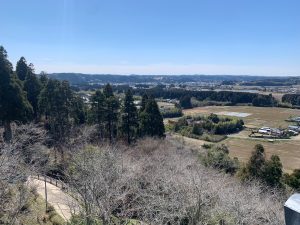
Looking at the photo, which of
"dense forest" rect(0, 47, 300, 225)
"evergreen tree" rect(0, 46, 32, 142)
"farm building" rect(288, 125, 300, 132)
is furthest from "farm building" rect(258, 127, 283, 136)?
"evergreen tree" rect(0, 46, 32, 142)

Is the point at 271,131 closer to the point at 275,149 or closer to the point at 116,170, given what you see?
the point at 275,149

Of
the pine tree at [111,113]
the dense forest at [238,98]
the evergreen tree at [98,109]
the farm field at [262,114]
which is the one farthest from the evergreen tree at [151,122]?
the dense forest at [238,98]

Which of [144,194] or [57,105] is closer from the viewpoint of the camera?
[144,194]

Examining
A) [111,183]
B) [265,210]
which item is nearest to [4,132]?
[111,183]

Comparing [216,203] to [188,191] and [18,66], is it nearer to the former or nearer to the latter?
[188,191]

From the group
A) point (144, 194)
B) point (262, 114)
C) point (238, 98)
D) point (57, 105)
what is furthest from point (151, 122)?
point (238, 98)
